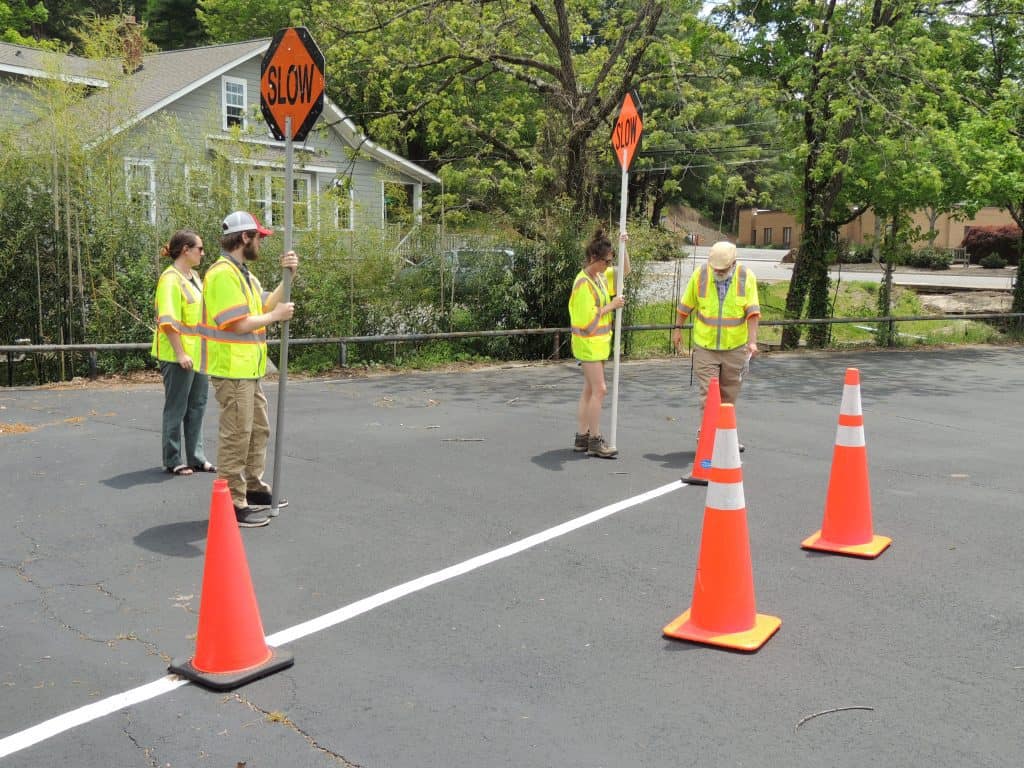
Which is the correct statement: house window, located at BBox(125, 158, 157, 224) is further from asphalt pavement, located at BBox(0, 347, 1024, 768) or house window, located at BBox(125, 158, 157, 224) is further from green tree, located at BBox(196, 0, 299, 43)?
green tree, located at BBox(196, 0, 299, 43)

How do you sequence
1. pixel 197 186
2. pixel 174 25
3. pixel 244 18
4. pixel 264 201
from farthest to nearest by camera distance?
pixel 174 25 < pixel 244 18 < pixel 264 201 < pixel 197 186

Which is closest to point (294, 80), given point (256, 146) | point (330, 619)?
point (330, 619)

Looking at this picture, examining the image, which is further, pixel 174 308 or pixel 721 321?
pixel 721 321

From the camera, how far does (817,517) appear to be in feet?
23.4

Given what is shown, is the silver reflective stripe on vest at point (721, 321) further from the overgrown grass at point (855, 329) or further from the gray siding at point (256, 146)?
the overgrown grass at point (855, 329)

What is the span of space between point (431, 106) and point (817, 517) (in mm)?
14346

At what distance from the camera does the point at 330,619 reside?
5.08 m

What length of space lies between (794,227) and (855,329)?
56.6 meters

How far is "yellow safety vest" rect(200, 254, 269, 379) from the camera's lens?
645cm

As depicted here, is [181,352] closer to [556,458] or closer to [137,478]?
[137,478]

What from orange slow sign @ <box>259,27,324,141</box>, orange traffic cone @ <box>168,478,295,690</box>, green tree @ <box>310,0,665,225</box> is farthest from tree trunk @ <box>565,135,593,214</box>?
orange traffic cone @ <box>168,478,295,690</box>

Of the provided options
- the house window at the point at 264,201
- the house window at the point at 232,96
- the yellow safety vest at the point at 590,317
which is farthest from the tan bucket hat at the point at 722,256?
the house window at the point at 232,96

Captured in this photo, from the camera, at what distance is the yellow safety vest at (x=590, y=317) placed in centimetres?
884

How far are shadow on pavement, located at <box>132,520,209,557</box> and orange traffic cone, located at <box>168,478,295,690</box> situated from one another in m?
1.77
